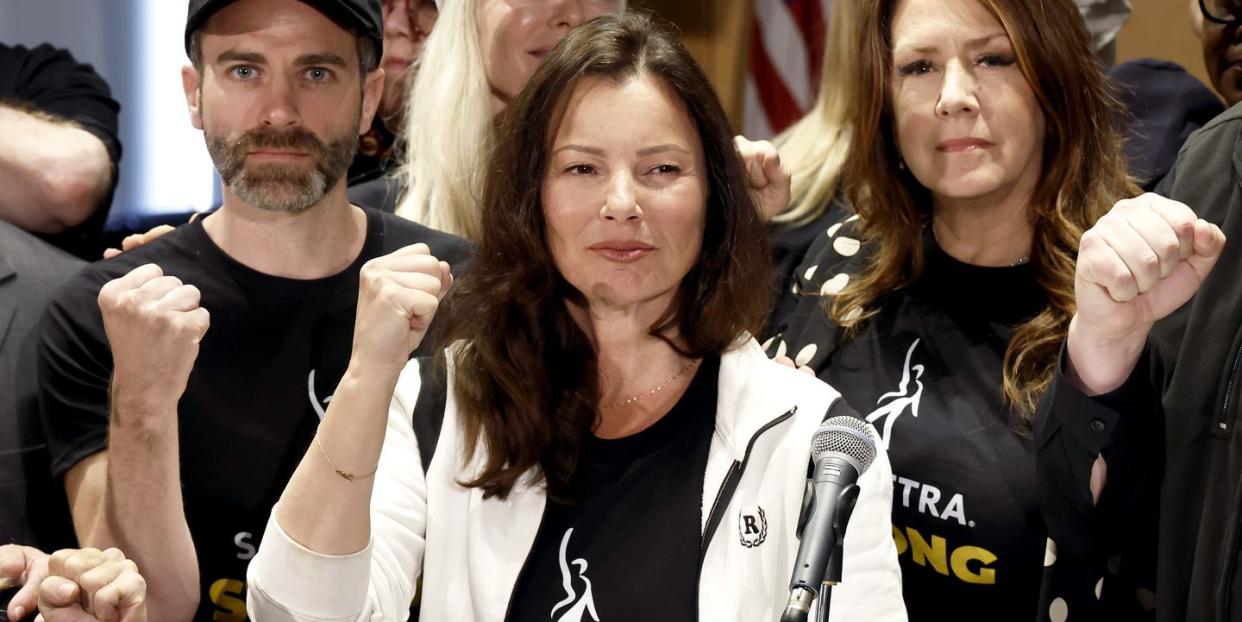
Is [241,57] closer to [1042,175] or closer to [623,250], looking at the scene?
[623,250]

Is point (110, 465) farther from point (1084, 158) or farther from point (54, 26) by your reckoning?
point (54, 26)

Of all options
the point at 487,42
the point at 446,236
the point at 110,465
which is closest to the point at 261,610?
the point at 110,465

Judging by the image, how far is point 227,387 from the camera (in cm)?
282

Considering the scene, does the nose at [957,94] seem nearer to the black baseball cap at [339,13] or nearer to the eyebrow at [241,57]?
the black baseball cap at [339,13]

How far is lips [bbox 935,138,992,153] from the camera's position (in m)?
2.90

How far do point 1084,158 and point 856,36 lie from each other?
0.58m

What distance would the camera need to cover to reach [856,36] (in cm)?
321

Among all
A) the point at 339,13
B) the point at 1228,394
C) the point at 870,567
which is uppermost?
the point at 339,13

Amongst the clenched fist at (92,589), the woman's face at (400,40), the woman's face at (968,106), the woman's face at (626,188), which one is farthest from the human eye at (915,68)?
the clenched fist at (92,589)

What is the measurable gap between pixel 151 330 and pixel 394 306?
1.54 feet

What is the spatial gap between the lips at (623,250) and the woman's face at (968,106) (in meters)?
0.72

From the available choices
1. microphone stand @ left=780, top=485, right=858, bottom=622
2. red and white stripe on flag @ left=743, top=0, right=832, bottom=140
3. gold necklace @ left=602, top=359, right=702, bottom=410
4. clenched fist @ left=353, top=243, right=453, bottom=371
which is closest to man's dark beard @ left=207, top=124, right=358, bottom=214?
clenched fist @ left=353, top=243, right=453, bottom=371

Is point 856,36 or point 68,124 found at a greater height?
point 856,36

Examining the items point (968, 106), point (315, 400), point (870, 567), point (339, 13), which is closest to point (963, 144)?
point (968, 106)
